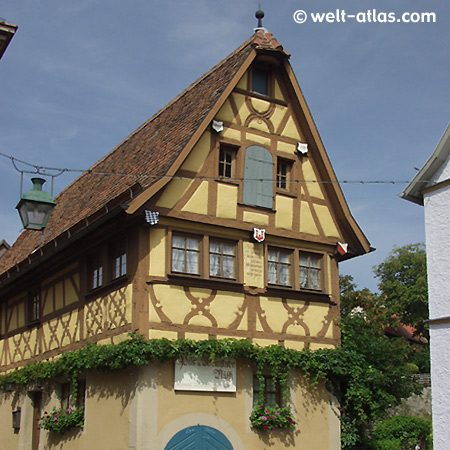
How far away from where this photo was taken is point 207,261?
54.1ft

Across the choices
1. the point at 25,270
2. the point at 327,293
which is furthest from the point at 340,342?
the point at 25,270

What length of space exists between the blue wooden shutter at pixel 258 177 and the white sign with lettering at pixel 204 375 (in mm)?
3778

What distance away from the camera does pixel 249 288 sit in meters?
17.0

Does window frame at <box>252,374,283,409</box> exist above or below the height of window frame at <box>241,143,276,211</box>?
below

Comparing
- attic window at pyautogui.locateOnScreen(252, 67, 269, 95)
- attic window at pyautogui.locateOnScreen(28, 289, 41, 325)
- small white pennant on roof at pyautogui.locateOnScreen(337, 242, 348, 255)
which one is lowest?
attic window at pyautogui.locateOnScreen(28, 289, 41, 325)

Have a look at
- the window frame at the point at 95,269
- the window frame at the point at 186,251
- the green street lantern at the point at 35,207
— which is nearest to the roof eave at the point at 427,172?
the window frame at the point at 186,251

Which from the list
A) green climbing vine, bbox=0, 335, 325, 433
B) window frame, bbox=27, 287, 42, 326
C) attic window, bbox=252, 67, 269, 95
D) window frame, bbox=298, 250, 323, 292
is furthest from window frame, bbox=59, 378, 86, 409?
attic window, bbox=252, 67, 269, 95

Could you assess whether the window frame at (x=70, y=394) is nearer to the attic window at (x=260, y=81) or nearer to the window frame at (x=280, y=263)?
the window frame at (x=280, y=263)

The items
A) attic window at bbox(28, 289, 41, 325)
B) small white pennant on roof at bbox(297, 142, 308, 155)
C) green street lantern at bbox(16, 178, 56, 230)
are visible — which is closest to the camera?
green street lantern at bbox(16, 178, 56, 230)

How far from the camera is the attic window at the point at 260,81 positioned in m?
18.3

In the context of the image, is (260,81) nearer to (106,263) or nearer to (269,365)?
(106,263)

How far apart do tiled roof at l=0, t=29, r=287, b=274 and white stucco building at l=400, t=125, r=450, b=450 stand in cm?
565

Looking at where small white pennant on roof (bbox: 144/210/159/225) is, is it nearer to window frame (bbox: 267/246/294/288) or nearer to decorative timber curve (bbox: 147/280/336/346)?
decorative timber curve (bbox: 147/280/336/346)

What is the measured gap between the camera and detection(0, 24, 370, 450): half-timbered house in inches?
615
